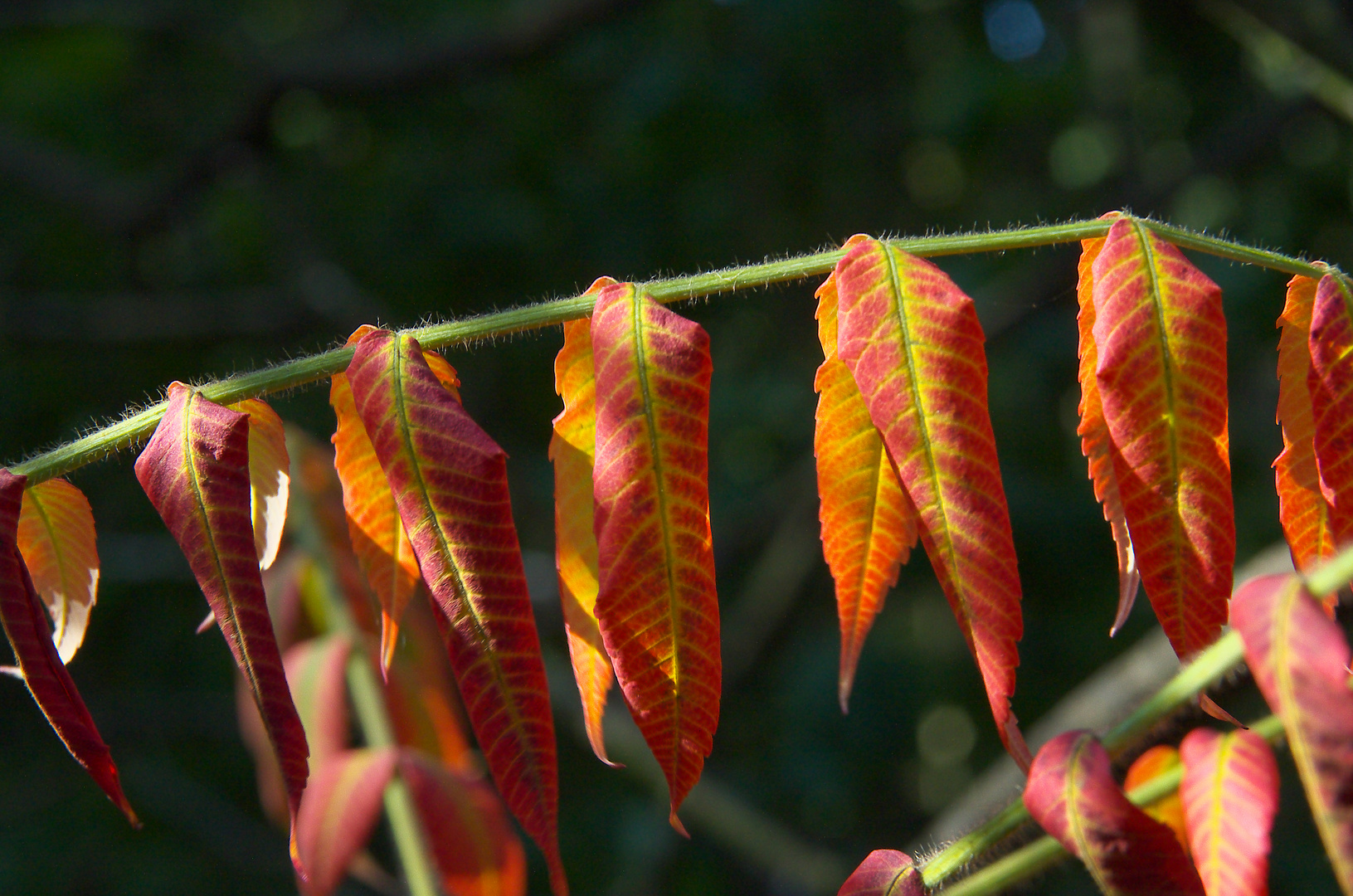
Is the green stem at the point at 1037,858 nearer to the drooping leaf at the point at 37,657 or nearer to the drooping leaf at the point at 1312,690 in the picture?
the drooping leaf at the point at 1312,690

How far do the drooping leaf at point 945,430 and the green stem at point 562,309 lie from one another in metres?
0.04

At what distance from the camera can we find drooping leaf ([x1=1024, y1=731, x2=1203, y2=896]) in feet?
1.98

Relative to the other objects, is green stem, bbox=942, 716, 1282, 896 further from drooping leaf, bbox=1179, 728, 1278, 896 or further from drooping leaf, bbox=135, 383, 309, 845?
drooping leaf, bbox=135, 383, 309, 845

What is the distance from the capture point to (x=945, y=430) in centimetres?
69

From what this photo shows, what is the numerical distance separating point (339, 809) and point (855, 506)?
0.86m

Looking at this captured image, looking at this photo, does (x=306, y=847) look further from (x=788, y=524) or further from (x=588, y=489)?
(x=788, y=524)

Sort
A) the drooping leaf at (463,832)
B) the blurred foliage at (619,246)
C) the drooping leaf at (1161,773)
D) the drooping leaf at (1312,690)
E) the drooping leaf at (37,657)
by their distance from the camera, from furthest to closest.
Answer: the blurred foliage at (619,246) < the drooping leaf at (463,832) < the drooping leaf at (1161,773) < the drooping leaf at (37,657) < the drooping leaf at (1312,690)

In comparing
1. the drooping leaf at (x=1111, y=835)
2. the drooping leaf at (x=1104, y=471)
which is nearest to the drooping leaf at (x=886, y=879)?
the drooping leaf at (x=1111, y=835)

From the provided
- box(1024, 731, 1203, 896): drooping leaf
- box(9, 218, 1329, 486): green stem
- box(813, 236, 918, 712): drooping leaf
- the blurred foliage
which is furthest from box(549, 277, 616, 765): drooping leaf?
the blurred foliage

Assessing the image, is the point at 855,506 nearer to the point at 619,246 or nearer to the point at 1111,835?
the point at 1111,835

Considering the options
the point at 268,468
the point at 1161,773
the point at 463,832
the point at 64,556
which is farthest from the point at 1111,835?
the point at 463,832

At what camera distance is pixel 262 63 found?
357cm

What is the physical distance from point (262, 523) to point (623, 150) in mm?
2854

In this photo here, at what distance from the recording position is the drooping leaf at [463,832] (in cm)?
133
